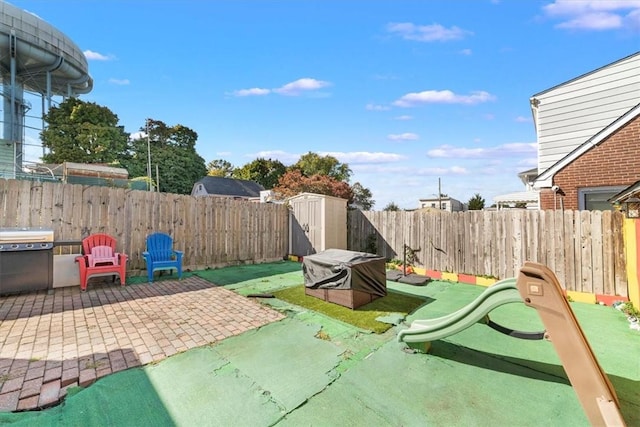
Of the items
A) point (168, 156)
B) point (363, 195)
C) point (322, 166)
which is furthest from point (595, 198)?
point (168, 156)

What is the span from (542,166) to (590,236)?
3613mm

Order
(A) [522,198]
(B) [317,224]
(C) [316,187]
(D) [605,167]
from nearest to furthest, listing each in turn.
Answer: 1. (D) [605,167]
2. (B) [317,224]
3. (A) [522,198]
4. (C) [316,187]

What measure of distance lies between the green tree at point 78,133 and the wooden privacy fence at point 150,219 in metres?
22.7

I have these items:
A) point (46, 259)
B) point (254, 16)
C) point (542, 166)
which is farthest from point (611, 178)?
point (46, 259)

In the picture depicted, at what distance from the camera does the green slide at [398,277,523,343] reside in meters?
2.21

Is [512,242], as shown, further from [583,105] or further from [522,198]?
[522,198]

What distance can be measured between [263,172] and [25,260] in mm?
34259

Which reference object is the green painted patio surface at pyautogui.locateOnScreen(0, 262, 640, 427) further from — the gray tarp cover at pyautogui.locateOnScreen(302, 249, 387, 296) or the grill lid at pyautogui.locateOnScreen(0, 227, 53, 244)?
the grill lid at pyautogui.locateOnScreen(0, 227, 53, 244)

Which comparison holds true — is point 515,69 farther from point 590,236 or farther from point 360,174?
point 360,174

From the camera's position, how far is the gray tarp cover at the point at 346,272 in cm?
428

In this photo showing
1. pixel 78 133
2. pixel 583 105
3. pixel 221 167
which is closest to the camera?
pixel 583 105

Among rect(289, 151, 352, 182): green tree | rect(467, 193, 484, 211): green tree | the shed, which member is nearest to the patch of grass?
the shed

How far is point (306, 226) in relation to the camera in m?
8.55

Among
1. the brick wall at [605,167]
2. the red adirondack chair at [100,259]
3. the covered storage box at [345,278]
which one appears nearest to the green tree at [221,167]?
the red adirondack chair at [100,259]
